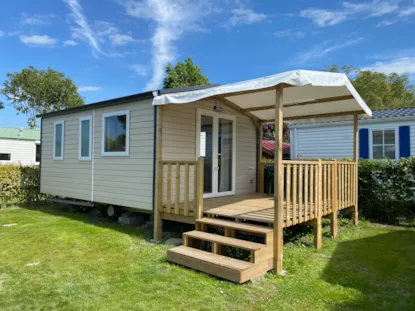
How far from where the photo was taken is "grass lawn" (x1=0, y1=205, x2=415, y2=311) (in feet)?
9.14

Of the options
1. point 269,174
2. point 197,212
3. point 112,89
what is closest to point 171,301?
point 197,212

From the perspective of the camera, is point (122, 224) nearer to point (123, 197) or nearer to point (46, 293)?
point (123, 197)

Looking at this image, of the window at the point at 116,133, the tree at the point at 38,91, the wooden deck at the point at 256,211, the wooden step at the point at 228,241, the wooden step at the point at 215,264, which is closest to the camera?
the wooden step at the point at 215,264

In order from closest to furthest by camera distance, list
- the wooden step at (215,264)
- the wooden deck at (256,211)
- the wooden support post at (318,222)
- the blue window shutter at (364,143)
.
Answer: the wooden step at (215,264)
the wooden deck at (256,211)
the wooden support post at (318,222)
the blue window shutter at (364,143)

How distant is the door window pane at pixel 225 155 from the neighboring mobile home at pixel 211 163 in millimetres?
23

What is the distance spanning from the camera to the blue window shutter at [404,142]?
9383 millimetres

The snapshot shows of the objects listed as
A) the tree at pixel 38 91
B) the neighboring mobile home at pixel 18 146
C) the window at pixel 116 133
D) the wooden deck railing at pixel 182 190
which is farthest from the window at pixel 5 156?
the wooden deck railing at pixel 182 190

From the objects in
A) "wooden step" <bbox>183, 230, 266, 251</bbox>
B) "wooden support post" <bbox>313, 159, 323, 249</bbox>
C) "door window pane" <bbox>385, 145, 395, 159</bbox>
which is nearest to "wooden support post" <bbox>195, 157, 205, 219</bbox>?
"wooden step" <bbox>183, 230, 266, 251</bbox>

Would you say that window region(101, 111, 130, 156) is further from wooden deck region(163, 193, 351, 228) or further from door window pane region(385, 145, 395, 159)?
door window pane region(385, 145, 395, 159)

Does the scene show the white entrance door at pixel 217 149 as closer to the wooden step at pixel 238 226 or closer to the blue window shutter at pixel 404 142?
the wooden step at pixel 238 226

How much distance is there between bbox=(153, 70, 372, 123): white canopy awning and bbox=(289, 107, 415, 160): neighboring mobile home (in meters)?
4.16

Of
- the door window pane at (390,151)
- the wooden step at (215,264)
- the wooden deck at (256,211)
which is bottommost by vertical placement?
the wooden step at (215,264)

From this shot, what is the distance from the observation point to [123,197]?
237 inches

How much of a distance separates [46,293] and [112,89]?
2441cm
